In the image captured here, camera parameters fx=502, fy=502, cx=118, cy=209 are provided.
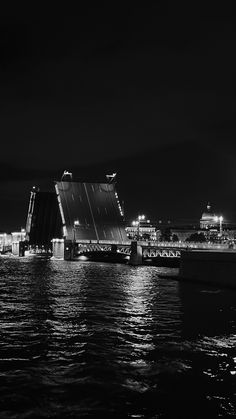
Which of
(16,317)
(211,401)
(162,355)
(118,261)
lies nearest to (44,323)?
(16,317)

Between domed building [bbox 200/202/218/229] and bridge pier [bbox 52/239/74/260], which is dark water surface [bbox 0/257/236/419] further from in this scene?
domed building [bbox 200/202/218/229]

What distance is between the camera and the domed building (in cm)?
12698

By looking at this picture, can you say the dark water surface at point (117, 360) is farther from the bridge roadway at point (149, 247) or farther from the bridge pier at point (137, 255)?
the bridge pier at point (137, 255)

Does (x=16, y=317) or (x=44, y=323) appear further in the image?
(x=16, y=317)

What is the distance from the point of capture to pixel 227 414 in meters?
6.12

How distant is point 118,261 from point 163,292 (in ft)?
112

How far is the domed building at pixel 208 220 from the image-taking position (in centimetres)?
12698

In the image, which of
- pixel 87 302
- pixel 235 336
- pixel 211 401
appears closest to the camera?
pixel 211 401

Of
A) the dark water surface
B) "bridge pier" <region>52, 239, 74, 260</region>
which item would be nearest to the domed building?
"bridge pier" <region>52, 239, 74, 260</region>

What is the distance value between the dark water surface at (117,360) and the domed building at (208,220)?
110 meters

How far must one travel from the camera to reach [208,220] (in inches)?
5177

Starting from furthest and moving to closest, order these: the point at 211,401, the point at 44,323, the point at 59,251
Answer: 1. the point at 59,251
2. the point at 44,323
3. the point at 211,401

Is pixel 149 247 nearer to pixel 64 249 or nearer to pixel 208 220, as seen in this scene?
pixel 64 249

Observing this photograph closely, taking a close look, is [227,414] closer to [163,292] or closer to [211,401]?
[211,401]
